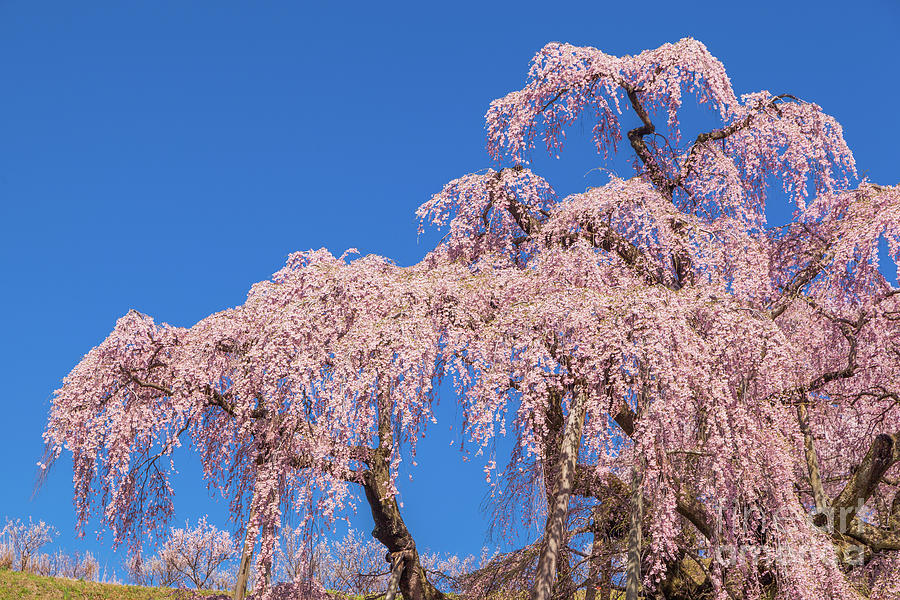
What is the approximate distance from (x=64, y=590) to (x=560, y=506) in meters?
14.4

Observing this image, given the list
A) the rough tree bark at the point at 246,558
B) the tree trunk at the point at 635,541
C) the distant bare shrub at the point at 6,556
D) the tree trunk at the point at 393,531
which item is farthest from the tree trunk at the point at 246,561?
the distant bare shrub at the point at 6,556

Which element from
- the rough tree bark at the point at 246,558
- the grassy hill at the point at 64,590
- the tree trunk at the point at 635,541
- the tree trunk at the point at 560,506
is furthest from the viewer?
the grassy hill at the point at 64,590

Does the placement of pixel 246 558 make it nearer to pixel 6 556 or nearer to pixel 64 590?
pixel 64 590

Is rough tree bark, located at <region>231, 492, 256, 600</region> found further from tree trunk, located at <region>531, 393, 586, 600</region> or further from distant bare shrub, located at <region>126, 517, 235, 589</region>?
distant bare shrub, located at <region>126, 517, 235, 589</region>

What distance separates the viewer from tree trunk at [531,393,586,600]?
13648 millimetres

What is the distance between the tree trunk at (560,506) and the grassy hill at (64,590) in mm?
10248

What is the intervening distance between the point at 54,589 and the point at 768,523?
17.8 meters

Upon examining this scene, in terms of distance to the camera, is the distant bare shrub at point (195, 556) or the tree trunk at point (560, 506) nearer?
the tree trunk at point (560, 506)

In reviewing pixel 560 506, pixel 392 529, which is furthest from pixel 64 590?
pixel 560 506

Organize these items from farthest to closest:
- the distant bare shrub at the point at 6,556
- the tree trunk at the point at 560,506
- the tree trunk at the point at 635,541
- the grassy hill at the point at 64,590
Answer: the distant bare shrub at the point at 6,556 → the grassy hill at the point at 64,590 → the tree trunk at the point at 560,506 → the tree trunk at the point at 635,541

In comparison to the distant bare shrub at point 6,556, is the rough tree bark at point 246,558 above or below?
below

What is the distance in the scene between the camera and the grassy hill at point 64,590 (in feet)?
67.5

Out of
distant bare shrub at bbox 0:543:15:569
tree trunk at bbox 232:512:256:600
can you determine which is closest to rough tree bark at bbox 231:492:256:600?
Answer: tree trunk at bbox 232:512:256:600

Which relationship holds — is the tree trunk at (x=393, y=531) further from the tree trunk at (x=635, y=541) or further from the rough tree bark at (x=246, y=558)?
the tree trunk at (x=635, y=541)
